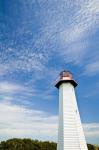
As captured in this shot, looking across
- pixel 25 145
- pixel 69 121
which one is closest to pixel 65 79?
pixel 69 121

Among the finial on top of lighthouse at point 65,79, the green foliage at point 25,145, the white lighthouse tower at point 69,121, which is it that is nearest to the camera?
the white lighthouse tower at point 69,121

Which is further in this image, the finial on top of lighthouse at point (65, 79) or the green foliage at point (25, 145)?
Answer: the green foliage at point (25, 145)

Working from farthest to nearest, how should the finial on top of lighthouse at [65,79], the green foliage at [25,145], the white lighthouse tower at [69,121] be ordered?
the green foliage at [25,145] < the finial on top of lighthouse at [65,79] < the white lighthouse tower at [69,121]

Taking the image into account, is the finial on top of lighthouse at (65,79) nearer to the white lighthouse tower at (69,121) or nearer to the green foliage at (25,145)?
the white lighthouse tower at (69,121)

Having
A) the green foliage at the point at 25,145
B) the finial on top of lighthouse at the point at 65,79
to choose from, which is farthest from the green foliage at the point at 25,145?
the finial on top of lighthouse at the point at 65,79

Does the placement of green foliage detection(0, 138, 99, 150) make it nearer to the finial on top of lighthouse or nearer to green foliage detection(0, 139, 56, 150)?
green foliage detection(0, 139, 56, 150)

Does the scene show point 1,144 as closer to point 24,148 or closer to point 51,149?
point 24,148

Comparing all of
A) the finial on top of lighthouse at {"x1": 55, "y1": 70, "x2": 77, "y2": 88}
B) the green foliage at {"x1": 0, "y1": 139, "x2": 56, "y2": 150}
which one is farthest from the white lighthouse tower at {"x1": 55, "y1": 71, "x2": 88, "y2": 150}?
the green foliage at {"x1": 0, "y1": 139, "x2": 56, "y2": 150}

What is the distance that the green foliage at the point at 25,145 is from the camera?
45281mm

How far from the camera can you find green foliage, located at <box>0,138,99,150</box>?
45.3 meters

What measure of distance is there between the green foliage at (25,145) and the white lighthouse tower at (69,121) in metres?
30.4

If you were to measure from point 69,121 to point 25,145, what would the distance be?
32.4 metres

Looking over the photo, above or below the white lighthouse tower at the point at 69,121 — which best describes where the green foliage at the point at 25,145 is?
above

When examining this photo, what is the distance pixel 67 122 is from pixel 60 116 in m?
0.90
